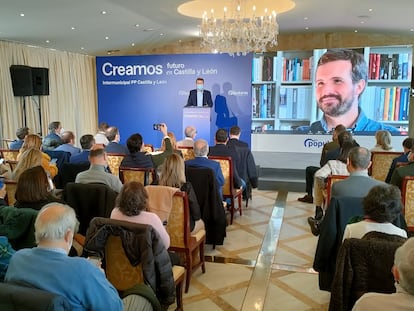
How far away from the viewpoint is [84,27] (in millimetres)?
7422

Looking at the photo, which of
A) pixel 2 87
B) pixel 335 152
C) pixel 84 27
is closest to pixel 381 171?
→ pixel 335 152

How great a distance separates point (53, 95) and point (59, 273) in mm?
8991

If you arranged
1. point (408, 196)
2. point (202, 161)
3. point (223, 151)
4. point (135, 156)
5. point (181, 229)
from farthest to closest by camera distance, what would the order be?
point (223, 151) → point (135, 156) → point (202, 161) → point (408, 196) → point (181, 229)

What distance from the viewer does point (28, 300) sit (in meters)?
1.30

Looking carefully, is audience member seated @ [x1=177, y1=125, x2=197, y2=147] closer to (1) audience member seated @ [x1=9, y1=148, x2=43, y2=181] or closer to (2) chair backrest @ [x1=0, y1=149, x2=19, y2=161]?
(2) chair backrest @ [x1=0, y1=149, x2=19, y2=161]

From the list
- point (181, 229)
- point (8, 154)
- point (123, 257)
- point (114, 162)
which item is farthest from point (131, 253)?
point (8, 154)

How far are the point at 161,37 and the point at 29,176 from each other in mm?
7106

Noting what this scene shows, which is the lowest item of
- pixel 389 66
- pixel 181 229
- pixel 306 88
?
pixel 181 229

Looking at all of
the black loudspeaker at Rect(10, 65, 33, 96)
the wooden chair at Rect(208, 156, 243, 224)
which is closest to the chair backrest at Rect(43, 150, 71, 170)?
the wooden chair at Rect(208, 156, 243, 224)

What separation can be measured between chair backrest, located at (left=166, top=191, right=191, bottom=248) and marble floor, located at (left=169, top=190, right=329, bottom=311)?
0.47m

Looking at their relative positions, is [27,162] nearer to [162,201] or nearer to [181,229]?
[162,201]

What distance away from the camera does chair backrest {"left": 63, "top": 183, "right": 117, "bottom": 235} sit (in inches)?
126

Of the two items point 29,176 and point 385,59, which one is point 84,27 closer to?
point 29,176

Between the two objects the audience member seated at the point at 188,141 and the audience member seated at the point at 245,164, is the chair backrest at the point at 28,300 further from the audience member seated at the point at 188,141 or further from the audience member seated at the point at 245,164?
the audience member seated at the point at 188,141
